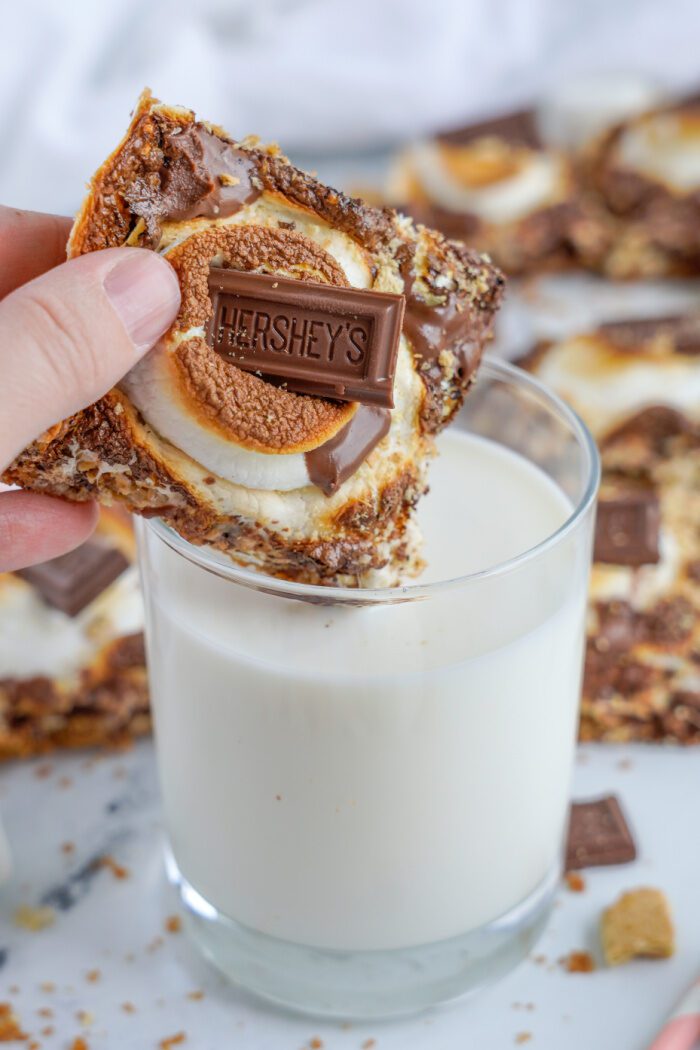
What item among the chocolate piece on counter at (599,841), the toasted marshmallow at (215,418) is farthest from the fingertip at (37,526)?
the chocolate piece on counter at (599,841)

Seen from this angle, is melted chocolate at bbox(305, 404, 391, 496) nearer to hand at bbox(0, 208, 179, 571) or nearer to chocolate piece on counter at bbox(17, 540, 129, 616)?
hand at bbox(0, 208, 179, 571)

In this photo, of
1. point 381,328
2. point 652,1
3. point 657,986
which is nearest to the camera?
point 381,328

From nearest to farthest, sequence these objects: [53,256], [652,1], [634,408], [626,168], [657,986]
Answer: [53,256], [657,986], [634,408], [626,168], [652,1]

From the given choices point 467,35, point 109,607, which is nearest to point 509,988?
point 109,607

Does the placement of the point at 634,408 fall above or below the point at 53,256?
below

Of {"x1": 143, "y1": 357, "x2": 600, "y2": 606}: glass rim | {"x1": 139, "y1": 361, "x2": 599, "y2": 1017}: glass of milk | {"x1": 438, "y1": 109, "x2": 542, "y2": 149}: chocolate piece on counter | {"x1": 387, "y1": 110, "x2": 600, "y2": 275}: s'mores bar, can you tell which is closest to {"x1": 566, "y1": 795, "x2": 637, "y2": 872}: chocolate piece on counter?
{"x1": 139, "y1": 361, "x2": 599, "y2": 1017}: glass of milk

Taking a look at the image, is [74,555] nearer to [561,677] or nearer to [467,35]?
[561,677]

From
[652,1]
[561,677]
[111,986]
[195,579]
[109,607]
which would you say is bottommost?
[111,986]
